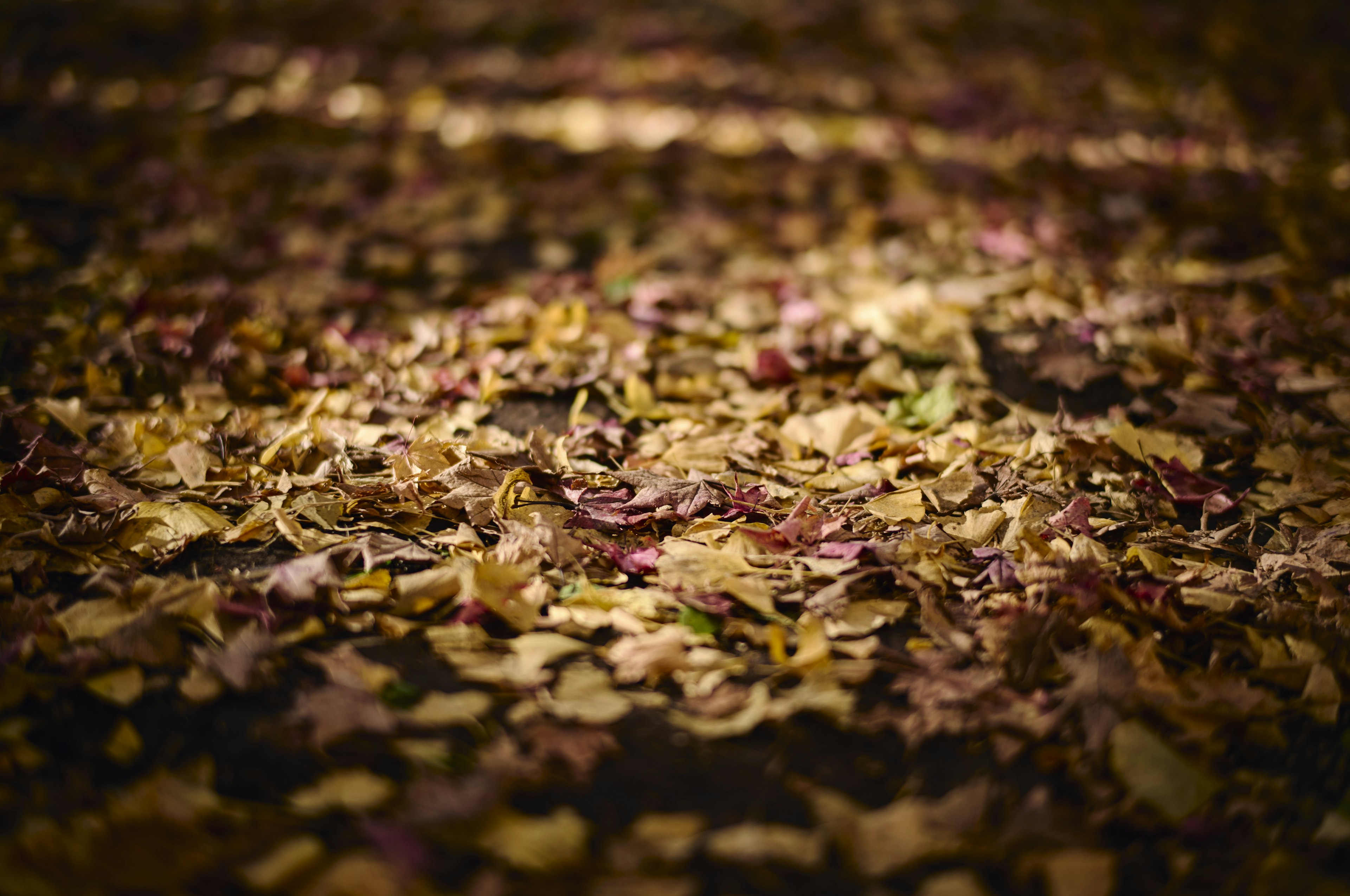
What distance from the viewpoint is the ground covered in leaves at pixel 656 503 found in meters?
0.67

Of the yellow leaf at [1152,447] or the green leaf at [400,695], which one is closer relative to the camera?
the green leaf at [400,695]

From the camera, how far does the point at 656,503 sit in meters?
1.04

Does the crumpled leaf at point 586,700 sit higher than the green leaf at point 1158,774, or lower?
higher

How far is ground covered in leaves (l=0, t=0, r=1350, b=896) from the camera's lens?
0.67 meters

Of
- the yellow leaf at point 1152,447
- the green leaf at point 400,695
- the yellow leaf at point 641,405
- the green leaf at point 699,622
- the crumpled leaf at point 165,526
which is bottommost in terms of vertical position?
the yellow leaf at point 1152,447

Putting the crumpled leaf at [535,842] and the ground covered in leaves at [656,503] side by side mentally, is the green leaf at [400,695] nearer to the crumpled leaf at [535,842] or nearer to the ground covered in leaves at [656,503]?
the ground covered in leaves at [656,503]

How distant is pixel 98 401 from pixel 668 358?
102 centimetres

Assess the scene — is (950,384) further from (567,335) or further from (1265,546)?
(567,335)

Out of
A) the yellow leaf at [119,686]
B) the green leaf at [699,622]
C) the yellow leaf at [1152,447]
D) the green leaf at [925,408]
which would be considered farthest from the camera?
the green leaf at [925,408]

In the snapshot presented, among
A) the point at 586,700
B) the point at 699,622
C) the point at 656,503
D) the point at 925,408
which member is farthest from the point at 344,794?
the point at 925,408

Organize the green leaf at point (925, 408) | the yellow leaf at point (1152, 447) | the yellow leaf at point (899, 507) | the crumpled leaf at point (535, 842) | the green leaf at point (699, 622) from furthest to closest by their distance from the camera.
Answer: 1. the green leaf at point (925, 408)
2. the yellow leaf at point (1152, 447)
3. the yellow leaf at point (899, 507)
4. the green leaf at point (699, 622)
5. the crumpled leaf at point (535, 842)

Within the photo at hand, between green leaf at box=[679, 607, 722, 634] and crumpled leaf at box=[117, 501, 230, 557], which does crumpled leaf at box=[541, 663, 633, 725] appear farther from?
crumpled leaf at box=[117, 501, 230, 557]

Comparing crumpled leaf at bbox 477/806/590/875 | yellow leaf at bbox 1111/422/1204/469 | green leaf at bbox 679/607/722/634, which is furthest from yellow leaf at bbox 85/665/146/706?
yellow leaf at bbox 1111/422/1204/469

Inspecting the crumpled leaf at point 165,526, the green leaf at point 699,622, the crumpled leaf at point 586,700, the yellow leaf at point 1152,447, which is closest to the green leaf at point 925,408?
the yellow leaf at point 1152,447
